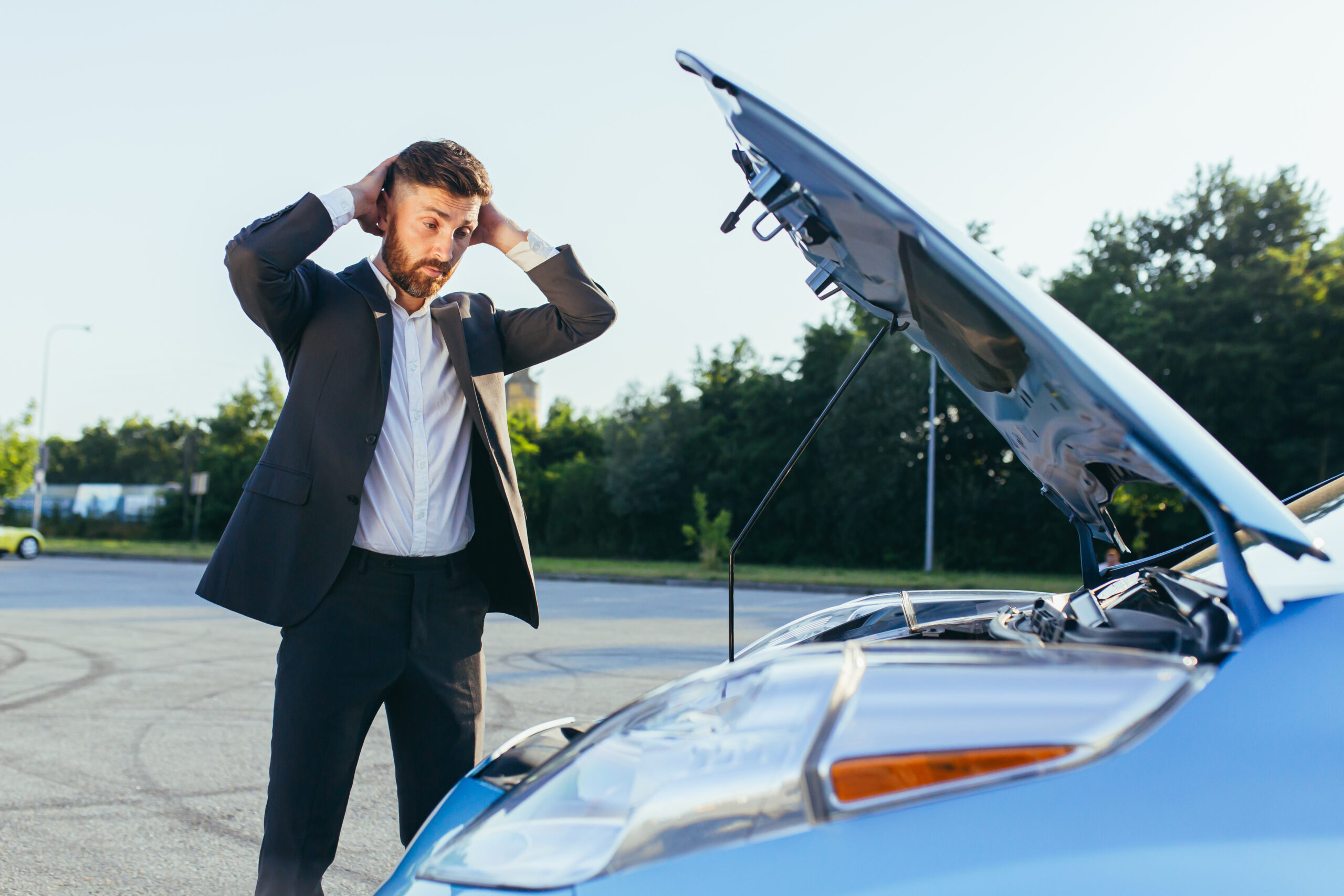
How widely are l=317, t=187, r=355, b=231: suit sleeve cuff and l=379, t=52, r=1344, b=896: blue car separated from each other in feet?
3.13

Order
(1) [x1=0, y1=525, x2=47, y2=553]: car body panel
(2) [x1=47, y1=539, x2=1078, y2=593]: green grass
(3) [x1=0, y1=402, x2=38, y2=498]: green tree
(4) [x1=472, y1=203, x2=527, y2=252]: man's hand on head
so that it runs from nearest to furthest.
→ (4) [x1=472, y1=203, x2=527, y2=252]: man's hand on head
(2) [x1=47, y1=539, x2=1078, y2=593]: green grass
(1) [x1=0, y1=525, x2=47, y2=553]: car body panel
(3) [x1=0, y1=402, x2=38, y2=498]: green tree

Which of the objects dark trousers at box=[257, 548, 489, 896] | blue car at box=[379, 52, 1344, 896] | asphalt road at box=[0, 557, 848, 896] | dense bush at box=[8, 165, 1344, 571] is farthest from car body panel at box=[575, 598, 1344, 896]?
dense bush at box=[8, 165, 1344, 571]

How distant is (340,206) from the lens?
187 cm

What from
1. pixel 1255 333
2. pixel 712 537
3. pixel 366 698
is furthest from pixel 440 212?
pixel 1255 333

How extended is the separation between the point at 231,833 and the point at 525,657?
388 centimetres

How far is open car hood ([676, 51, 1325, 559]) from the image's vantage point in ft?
3.36

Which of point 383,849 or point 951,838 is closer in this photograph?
point 951,838

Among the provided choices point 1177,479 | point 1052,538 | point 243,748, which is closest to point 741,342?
point 1052,538

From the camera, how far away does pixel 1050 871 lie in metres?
0.82

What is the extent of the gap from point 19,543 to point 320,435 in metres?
25.6

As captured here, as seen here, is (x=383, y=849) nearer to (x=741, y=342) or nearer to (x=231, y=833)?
(x=231, y=833)

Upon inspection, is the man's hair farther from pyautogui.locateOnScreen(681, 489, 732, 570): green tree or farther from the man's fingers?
pyautogui.locateOnScreen(681, 489, 732, 570): green tree

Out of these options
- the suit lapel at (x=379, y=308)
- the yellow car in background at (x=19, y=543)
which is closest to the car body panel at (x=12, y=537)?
the yellow car in background at (x=19, y=543)

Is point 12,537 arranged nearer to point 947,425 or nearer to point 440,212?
point 440,212
